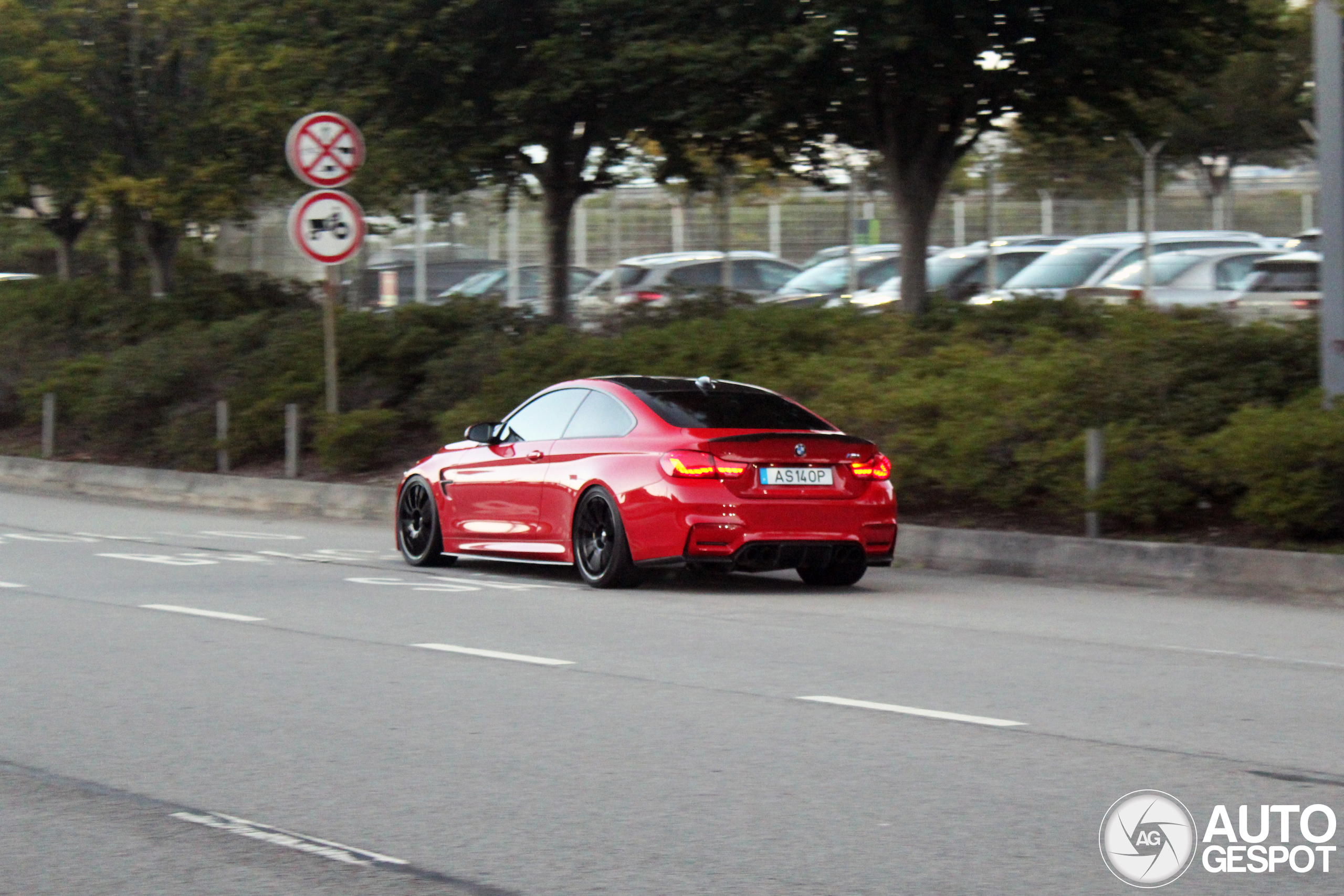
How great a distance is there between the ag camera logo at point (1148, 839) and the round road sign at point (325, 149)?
15260 millimetres

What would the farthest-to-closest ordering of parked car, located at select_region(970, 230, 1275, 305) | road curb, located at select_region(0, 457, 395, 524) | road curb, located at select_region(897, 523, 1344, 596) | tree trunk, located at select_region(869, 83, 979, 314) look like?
parked car, located at select_region(970, 230, 1275, 305) → tree trunk, located at select_region(869, 83, 979, 314) → road curb, located at select_region(0, 457, 395, 524) → road curb, located at select_region(897, 523, 1344, 596)

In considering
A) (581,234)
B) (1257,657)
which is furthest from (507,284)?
(1257,657)

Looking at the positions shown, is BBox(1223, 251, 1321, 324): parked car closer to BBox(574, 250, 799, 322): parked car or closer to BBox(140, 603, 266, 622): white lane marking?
BBox(574, 250, 799, 322): parked car

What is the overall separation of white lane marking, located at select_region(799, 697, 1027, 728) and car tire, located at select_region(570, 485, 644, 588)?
4234 millimetres

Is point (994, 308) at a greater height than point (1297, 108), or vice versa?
point (1297, 108)

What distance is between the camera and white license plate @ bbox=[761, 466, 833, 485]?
475 inches

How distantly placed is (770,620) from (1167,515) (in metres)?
4.41

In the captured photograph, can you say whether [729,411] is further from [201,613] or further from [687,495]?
[201,613]

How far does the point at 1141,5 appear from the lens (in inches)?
776

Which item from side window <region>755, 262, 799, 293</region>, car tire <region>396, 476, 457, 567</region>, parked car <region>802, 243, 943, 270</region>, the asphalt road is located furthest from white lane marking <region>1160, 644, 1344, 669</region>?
side window <region>755, 262, 799, 293</region>

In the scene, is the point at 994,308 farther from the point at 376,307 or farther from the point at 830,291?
the point at 376,307

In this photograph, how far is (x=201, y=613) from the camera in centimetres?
1127

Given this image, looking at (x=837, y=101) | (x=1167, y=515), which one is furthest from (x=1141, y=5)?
(x=1167, y=515)

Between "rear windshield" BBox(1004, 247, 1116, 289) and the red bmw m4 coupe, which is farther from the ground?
"rear windshield" BBox(1004, 247, 1116, 289)
